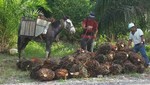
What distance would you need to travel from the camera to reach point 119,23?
17.6 meters

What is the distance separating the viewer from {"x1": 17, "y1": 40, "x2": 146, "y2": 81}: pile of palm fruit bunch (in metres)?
10.9

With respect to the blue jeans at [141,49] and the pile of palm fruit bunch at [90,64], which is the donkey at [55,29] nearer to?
the pile of palm fruit bunch at [90,64]

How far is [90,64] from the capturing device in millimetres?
11391

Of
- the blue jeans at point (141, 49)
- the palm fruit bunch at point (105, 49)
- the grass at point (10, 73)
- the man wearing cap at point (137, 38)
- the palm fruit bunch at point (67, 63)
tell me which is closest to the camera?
the grass at point (10, 73)

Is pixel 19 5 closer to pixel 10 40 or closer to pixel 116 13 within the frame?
pixel 10 40

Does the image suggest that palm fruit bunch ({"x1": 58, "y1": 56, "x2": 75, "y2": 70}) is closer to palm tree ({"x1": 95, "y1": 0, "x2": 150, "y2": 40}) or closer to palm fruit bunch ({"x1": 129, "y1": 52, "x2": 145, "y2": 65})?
palm fruit bunch ({"x1": 129, "y1": 52, "x2": 145, "y2": 65})

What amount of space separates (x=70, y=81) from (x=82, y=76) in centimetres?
62

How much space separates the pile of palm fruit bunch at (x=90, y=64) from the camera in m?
10.9

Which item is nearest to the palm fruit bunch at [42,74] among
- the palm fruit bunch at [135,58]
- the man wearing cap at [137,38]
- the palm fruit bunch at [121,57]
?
the palm fruit bunch at [121,57]

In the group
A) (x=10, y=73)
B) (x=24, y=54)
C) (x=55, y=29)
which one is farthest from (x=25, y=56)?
(x=10, y=73)

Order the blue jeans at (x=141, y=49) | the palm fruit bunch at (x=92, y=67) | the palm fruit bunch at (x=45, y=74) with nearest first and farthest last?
the palm fruit bunch at (x=45, y=74) → the palm fruit bunch at (x=92, y=67) → the blue jeans at (x=141, y=49)

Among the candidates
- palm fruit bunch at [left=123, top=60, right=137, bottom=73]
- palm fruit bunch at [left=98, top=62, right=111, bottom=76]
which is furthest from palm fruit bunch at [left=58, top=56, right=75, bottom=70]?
palm fruit bunch at [left=123, top=60, right=137, bottom=73]

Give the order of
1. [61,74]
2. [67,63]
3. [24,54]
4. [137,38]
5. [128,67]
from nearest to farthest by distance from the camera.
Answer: [61,74]
[67,63]
[128,67]
[137,38]
[24,54]

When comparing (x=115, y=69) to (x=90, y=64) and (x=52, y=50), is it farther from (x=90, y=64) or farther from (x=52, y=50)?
(x=52, y=50)
